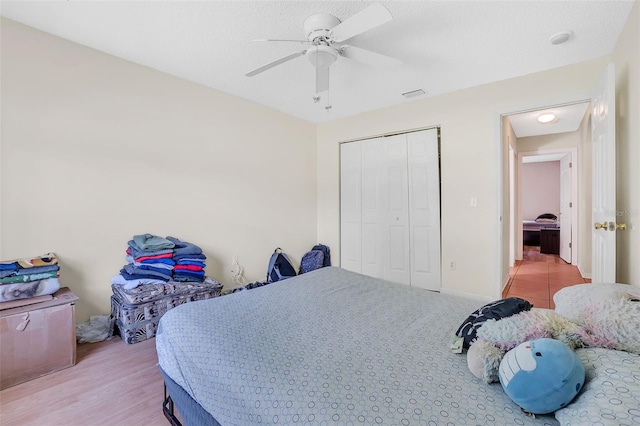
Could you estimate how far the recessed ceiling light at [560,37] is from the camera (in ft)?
7.34

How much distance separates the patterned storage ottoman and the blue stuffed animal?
2.51m

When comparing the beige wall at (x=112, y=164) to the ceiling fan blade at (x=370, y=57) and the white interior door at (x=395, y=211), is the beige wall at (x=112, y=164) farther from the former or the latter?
Answer: the ceiling fan blade at (x=370, y=57)

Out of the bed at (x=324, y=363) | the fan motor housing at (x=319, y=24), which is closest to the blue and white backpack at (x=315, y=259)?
the bed at (x=324, y=363)

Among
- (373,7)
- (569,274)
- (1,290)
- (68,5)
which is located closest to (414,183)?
(373,7)

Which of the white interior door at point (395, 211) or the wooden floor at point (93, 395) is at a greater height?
the white interior door at point (395, 211)

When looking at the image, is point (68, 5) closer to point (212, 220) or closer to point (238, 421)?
point (212, 220)

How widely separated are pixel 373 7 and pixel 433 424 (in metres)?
1.88

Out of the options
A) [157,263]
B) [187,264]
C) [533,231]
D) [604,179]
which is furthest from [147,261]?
[533,231]

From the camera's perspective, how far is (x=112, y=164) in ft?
8.53

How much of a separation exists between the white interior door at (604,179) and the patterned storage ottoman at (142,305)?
133 inches

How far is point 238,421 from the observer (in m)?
0.95

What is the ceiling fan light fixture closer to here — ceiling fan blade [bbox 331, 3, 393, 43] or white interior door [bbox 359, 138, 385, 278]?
ceiling fan blade [bbox 331, 3, 393, 43]

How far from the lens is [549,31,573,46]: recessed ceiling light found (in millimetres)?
2238

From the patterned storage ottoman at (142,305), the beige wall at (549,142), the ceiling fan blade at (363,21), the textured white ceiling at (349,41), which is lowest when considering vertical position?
the patterned storage ottoman at (142,305)
